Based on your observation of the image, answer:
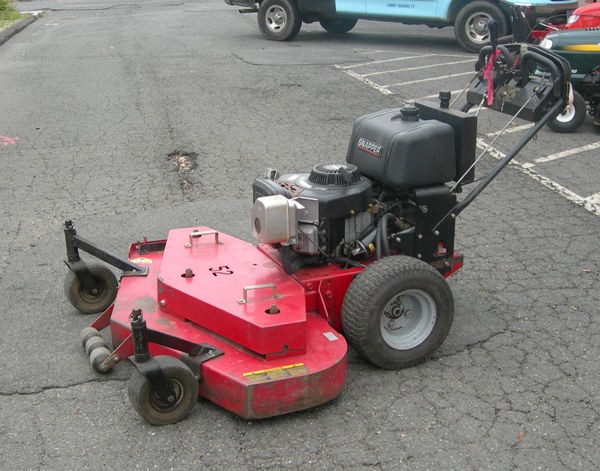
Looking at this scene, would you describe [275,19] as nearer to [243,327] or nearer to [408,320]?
[408,320]

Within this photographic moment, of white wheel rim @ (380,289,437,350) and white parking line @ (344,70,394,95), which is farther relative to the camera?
white parking line @ (344,70,394,95)

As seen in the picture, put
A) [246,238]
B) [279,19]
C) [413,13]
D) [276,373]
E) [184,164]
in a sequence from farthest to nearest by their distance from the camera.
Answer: [279,19] < [413,13] < [184,164] < [246,238] < [276,373]

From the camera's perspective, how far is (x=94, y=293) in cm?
477

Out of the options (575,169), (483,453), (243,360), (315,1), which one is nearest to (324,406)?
(243,360)

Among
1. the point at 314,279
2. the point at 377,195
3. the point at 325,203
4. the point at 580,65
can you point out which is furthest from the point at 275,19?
the point at 314,279

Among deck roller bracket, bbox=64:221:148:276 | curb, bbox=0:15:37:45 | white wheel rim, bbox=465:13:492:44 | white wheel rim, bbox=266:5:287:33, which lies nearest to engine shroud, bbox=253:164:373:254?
deck roller bracket, bbox=64:221:148:276

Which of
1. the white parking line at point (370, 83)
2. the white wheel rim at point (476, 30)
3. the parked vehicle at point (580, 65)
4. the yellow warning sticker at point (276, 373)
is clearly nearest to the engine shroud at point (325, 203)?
the yellow warning sticker at point (276, 373)

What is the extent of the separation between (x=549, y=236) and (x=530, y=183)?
51.3 inches

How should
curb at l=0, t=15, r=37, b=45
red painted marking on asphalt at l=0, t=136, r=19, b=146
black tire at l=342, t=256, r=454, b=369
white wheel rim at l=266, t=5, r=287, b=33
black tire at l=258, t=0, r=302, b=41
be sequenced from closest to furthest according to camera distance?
black tire at l=342, t=256, r=454, b=369, red painted marking on asphalt at l=0, t=136, r=19, b=146, black tire at l=258, t=0, r=302, b=41, white wheel rim at l=266, t=5, r=287, b=33, curb at l=0, t=15, r=37, b=45

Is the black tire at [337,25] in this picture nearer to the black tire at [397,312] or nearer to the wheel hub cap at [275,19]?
the wheel hub cap at [275,19]

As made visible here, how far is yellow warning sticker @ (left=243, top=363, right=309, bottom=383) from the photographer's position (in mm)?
3523

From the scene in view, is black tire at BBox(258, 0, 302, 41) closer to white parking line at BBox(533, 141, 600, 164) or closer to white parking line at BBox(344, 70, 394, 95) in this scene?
white parking line at BBox(344, 70, 394, 95)

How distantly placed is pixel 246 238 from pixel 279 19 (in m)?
9.16

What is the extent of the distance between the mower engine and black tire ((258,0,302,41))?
32.8 feet
